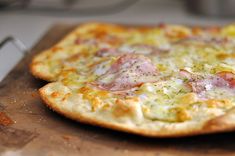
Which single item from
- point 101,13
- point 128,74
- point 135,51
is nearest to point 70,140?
point 128,74

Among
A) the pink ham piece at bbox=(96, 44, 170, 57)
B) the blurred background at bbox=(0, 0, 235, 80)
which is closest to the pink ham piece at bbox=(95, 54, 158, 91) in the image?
the pink ham piece at bbox=(96, 44, 170, 57)

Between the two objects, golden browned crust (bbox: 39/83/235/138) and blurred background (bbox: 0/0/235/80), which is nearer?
golden browned crust (bbox: 39/83/235/138)

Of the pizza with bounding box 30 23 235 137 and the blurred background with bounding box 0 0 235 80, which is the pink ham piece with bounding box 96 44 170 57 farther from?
the blurred background with bounding box 0 0 235 80

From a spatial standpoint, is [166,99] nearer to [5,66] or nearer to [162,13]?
[5,66]

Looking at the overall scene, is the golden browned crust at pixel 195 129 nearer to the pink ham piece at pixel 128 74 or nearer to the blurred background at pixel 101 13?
the pink ham piece at pixel 128 74

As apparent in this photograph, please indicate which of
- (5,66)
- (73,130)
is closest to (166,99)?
(73,130)

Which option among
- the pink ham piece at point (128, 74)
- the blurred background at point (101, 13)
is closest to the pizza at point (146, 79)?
the pink ham piece at point (128, 74)
